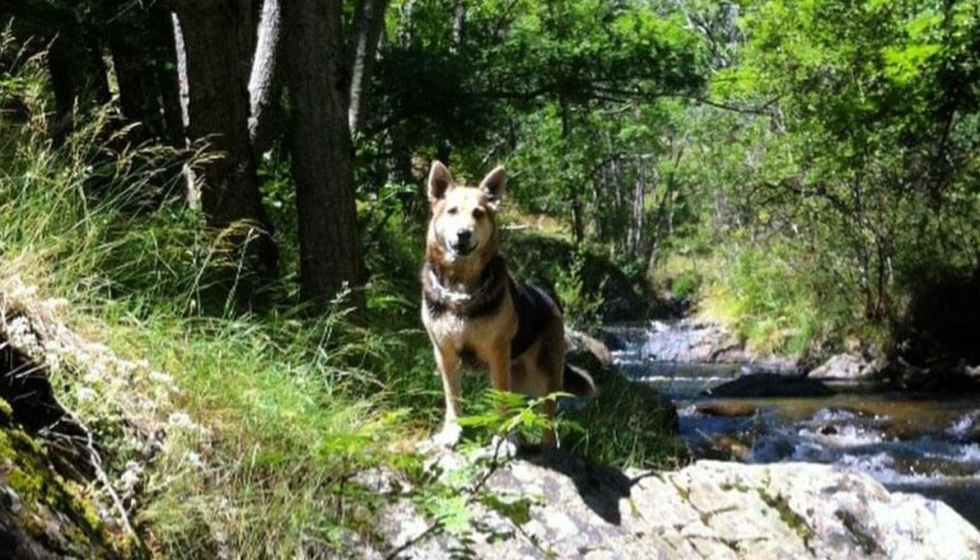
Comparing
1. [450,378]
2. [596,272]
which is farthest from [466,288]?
[596,272]

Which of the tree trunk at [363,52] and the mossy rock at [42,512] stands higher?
the tree trunk at [363,52]

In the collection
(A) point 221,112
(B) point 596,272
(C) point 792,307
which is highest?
(A) point 221,112

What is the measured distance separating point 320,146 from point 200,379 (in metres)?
2.94

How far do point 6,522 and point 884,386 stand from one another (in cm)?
1792

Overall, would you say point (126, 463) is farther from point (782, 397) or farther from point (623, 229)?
point (623, 229)

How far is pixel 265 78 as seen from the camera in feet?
28.7

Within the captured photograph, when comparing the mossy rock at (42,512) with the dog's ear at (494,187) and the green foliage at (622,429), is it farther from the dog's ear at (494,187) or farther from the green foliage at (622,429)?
the dog's ear at (494,187)

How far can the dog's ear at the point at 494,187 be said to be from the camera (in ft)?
19.9

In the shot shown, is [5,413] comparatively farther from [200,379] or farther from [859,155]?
[859,155]

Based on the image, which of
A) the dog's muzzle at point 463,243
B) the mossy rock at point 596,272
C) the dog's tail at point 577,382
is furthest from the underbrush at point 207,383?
the mossy rock at point 596,272

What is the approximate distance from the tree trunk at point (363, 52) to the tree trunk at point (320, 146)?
4.37 meters

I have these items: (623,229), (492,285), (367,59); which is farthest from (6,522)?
(623,229)

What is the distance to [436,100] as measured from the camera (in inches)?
562

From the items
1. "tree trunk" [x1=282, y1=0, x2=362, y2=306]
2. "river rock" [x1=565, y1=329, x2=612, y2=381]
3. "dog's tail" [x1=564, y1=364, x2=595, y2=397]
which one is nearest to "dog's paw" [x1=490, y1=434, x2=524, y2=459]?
"dog's tail" [x1=564, y1=364, x2=595, y2=397]
